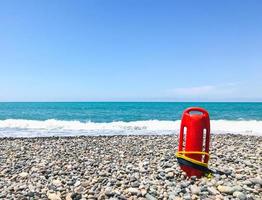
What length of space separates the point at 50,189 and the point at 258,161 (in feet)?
14.5

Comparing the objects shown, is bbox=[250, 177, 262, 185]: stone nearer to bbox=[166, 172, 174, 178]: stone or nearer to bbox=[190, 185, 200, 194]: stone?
A: bbox=[190, 185, 200, 194]: stone

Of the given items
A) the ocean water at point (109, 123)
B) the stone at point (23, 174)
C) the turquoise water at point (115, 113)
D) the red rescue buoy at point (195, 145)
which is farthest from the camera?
the turquoise water at point (115, 113)

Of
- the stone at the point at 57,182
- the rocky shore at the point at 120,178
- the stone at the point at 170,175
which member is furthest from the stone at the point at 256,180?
the stone at the point at 57,182

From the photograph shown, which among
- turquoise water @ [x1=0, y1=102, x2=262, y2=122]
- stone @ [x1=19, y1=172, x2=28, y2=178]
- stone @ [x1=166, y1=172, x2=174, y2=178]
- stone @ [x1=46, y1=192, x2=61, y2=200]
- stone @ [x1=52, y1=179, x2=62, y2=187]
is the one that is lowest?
turquoise water @ [x1=0, y1=102, x2=262, y2=122]

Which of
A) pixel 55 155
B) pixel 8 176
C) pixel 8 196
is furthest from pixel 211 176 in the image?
pixel 55 155

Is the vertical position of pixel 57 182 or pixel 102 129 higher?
pixel 57 182

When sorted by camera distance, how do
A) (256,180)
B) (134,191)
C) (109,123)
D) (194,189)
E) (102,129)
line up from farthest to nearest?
1. (109,123)
2. (102,129)
3. (256,180)
4. (134,191)
5. (194,189)

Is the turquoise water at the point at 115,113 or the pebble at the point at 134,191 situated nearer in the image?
the pebble at the point at 134,191

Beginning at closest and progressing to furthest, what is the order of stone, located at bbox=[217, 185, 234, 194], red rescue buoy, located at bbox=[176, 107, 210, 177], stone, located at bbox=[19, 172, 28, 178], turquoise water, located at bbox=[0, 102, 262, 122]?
stone, located at bbox=[217, 185, 234, 194], red rescue buoy, located at bbox=[176, 107, 210, 177], stone, located at bbox=[19, 172, 28, 178], turquoise water, located at bbox=[0, 102, 262, 122]

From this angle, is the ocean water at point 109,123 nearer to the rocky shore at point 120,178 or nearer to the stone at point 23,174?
the rocky shore at point 120,178

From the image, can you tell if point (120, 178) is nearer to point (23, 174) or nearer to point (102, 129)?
point (23, 174)

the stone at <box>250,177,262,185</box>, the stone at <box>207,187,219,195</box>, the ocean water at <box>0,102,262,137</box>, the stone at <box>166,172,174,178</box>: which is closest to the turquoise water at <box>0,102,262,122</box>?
the ocean water at <box>0,102,262,137</box>

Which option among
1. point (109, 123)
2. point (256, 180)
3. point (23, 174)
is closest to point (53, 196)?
point (23, 174)

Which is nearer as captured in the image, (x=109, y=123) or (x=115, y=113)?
(x=109, y=123)
